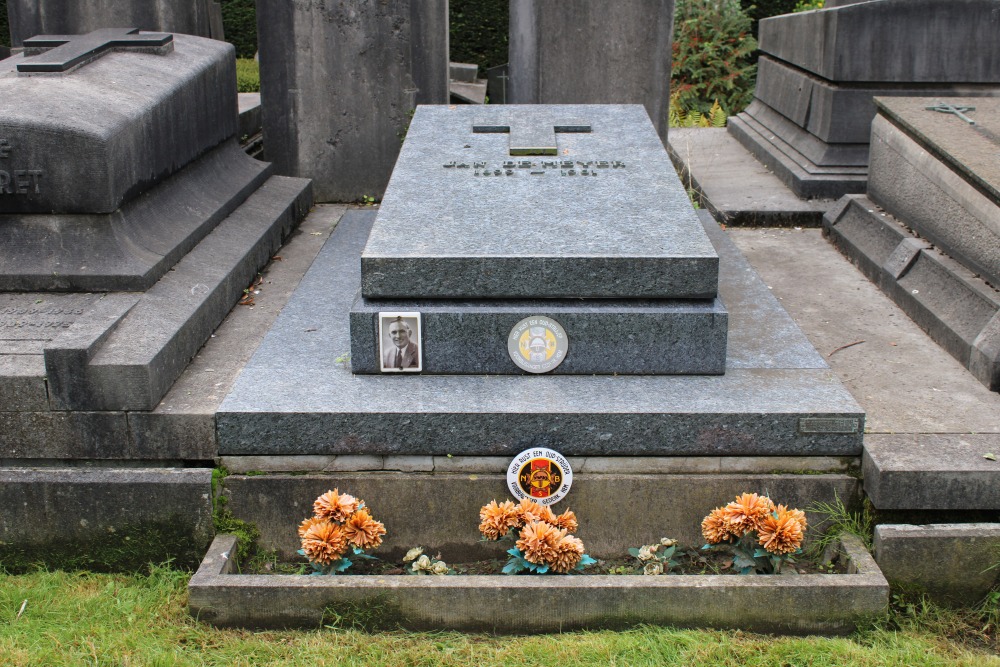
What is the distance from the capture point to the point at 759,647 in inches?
120

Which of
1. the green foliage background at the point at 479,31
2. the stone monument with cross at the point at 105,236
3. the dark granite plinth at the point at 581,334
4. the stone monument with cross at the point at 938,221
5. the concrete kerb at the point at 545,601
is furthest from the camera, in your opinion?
the green foliage background at the point at 479,31

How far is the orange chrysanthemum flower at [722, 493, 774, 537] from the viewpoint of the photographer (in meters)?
3.17

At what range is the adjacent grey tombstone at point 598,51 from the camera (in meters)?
6.33

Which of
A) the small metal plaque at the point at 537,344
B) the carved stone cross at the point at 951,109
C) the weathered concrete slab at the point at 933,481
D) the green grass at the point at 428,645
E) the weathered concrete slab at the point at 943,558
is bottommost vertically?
the green grass at the point at 428,645

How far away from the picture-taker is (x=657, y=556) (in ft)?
11.2

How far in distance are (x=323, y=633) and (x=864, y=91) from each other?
5.02 metres

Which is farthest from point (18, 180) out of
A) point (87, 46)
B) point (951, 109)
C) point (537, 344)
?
point (951, 109)

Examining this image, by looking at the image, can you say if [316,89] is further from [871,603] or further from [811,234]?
[871,603]

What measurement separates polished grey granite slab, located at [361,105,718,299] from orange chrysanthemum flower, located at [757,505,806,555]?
0.86 meters

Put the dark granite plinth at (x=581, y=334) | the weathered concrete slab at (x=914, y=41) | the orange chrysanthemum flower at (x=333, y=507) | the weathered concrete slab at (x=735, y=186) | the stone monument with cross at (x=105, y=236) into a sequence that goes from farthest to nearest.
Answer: the weathered concrete slab at (x=914, y=41) < the weathered concrete slab at (x=735, y=186) < the dark granite plinth at (x=581, y=334) < the stone monument with cross at (x=105, y=236) < the orange chrysanthemum flower at (x=333, y=507)

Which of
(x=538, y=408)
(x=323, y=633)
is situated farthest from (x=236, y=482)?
(x=538, y=408)

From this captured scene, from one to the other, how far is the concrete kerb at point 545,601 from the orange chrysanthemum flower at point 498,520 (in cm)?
14

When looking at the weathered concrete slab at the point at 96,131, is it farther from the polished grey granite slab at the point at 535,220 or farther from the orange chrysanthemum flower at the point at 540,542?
the orange chrysanthemum flower at the point at 540,542

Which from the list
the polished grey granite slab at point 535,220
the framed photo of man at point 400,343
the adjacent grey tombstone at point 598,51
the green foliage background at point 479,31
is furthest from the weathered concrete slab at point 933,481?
the green foliage background at point 479,31
